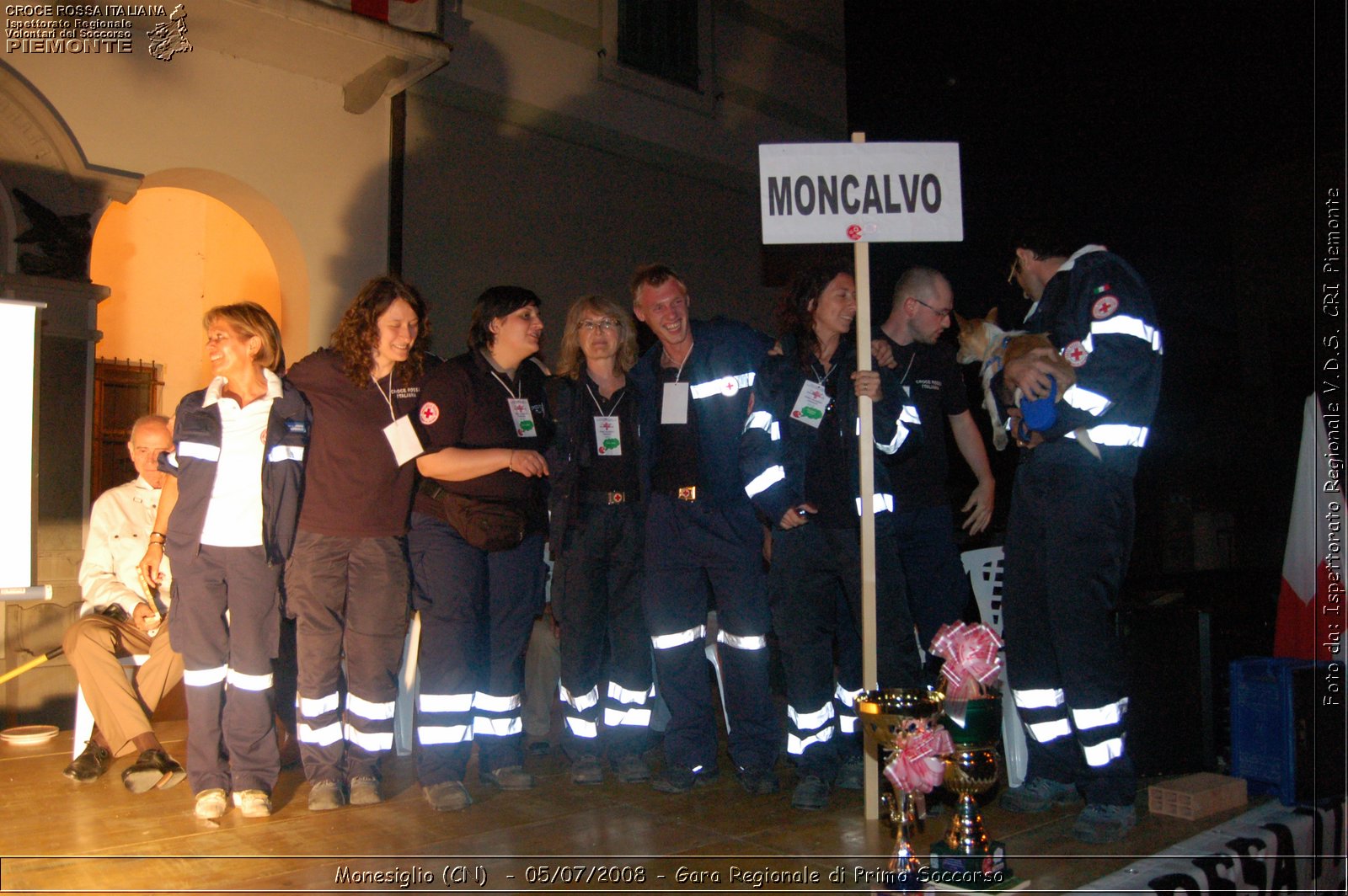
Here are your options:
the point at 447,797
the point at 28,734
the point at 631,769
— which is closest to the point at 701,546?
the point at 631,769

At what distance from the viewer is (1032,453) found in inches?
151

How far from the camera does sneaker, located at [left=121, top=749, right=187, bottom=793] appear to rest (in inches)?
171

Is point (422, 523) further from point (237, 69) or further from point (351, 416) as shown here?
point (237, 69)

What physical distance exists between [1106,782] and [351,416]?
3.20 m

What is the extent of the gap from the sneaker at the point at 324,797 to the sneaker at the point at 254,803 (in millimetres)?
164

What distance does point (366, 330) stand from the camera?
4184 mm

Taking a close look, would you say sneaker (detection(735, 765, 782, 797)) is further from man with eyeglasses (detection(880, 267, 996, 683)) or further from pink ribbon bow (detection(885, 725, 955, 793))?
pink ribbon bow (detection(885, 725, 955, 793))

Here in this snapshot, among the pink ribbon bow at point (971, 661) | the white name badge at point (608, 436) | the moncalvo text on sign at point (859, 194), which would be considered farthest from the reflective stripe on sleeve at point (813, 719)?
the moncalvo text on sign at point (859, 194)

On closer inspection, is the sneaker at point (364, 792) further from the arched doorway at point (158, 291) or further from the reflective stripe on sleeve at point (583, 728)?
the arched doorway at point (158, 291)

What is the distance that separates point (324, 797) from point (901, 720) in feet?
7.71

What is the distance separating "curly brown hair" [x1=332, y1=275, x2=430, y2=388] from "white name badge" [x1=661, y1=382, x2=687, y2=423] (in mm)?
1078

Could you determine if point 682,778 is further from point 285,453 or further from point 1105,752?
point 285,453

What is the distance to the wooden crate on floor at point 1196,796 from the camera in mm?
3633

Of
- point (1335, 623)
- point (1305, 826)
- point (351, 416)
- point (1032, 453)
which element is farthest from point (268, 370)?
point (1335, 623)
